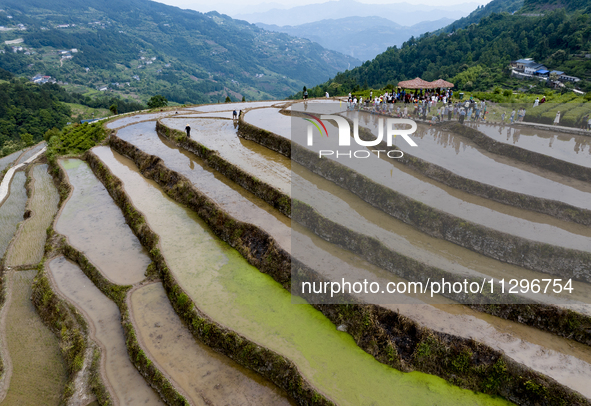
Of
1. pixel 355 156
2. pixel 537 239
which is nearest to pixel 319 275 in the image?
pixel 537 239

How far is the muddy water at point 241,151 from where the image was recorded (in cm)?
2036

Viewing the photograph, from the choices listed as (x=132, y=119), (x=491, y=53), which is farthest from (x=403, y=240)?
(x=491, y=53)

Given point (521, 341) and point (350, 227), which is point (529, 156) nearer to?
point (350, 227)

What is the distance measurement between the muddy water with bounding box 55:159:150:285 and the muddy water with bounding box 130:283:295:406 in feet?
9.91

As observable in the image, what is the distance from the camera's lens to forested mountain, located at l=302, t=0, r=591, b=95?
4919 centimetres

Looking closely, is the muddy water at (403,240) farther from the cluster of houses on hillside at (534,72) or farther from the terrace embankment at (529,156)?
the cluster of houses on hillside at (534,72)

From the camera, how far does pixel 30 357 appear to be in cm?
1288

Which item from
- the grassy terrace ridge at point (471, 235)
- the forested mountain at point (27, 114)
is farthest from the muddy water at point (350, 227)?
the forested mountain at point (27, 114)

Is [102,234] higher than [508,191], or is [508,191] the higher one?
[508,191]

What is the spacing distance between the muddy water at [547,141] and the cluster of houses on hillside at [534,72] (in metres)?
29.1

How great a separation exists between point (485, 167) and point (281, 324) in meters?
14.0

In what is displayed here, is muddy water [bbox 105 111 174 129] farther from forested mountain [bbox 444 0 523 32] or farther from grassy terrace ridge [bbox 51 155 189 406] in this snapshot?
forested mountain [bbox 444 0 523 32]

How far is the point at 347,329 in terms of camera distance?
11719 millimetres

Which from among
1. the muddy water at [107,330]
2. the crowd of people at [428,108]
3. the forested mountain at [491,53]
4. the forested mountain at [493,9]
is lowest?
the muddy water at [107,330]
